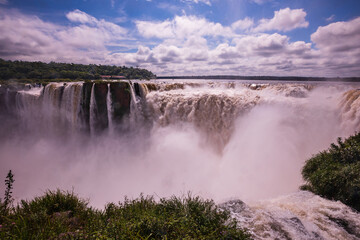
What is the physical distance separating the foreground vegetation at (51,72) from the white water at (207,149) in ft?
41.4

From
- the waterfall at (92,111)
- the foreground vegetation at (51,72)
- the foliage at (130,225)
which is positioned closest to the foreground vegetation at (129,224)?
the foliage at (130,225)

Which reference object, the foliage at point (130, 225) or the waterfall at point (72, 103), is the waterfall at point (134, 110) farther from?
the foliage at point (130, 225)

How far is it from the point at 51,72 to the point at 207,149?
36.2 m

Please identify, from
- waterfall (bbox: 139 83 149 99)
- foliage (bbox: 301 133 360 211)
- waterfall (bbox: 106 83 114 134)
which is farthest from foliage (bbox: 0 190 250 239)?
waterfall (bbox: 139 83 149 99)

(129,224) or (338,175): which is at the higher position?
(129,224)

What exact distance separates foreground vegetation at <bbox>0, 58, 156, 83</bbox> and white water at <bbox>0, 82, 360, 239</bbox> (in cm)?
1261

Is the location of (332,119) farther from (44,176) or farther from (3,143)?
(3,143)

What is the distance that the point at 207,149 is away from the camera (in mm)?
13891

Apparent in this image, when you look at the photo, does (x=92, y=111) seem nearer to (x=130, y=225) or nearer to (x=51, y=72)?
(x=130, y=225)

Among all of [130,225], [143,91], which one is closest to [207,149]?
[143,91]

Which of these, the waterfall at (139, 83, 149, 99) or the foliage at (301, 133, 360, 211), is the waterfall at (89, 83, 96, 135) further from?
the foliage at (301, 133, 360, 211)

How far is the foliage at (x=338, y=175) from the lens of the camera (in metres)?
5.17

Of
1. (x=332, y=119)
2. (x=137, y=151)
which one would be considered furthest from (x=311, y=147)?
(x=137, y=151)

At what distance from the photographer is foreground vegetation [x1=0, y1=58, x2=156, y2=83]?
89.7 ft
